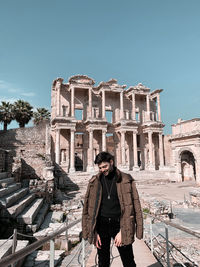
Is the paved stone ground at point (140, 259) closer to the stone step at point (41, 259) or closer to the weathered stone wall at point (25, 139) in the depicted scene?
the stone step at point (41, 259)

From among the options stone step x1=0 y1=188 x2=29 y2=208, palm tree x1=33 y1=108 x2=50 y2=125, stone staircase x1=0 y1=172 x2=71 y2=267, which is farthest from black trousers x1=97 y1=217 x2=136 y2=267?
palm tree x1=33 y1=108 x2=50 y2=125

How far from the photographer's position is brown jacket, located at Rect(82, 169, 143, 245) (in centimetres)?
245

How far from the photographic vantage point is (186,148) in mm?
23234

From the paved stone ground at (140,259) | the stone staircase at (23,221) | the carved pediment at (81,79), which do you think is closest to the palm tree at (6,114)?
the carved pediment at (81,79)

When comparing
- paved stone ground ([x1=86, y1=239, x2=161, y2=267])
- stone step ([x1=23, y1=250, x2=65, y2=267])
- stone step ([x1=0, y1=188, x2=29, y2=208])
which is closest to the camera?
paved stone ground ([x1=86, y1=239, x2=161, y2=267])

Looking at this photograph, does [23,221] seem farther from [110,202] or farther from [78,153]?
[78,153]

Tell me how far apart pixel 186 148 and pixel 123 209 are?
23228 millimetres

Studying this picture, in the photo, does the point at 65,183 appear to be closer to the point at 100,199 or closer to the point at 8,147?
the point at 8,147

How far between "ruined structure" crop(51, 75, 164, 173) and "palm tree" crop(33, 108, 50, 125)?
7.49 metres

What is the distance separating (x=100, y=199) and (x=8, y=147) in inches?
1088

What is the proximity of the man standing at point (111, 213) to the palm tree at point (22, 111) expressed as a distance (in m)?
31.6

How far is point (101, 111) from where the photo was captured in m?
31.0

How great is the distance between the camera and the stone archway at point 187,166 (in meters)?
24.6

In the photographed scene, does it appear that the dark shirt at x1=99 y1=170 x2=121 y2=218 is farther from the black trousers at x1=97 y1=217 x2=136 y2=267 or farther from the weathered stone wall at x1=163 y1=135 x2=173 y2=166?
the weathered stone wall at x1=163 y1=135 x2=173 y2=166
